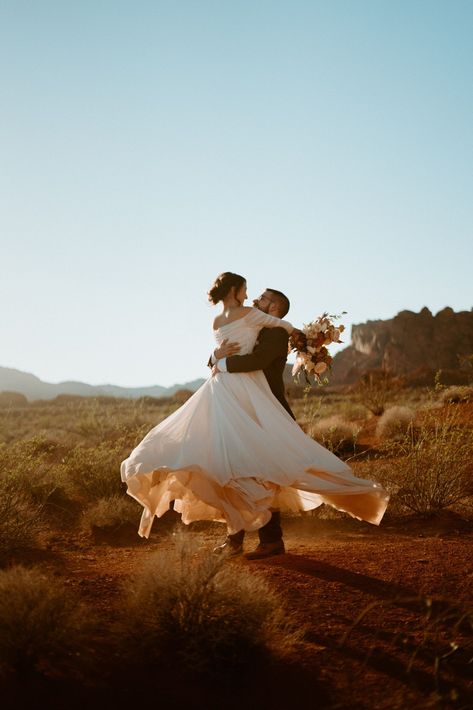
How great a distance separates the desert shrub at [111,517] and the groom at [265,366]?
312 centimetres

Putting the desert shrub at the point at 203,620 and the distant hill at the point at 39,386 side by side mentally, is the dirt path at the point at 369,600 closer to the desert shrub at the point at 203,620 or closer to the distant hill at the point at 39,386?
the desert shrub at the point at 203,620

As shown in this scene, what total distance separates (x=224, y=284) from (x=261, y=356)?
2.33 feet

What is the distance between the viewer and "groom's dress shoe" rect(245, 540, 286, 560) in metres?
5.88

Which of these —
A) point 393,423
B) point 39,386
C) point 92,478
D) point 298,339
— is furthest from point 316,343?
point 39,386

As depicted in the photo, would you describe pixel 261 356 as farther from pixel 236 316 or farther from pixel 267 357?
pixel 236 316

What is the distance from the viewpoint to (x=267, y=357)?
6.06m

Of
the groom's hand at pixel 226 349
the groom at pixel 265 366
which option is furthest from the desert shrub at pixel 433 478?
the groom's hand at pixel 226 349

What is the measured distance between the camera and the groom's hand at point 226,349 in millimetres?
6160

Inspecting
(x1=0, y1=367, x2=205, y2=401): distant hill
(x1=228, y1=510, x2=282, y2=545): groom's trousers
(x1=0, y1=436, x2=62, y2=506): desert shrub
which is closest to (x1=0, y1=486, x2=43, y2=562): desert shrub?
(x1=0, y1=436, x2=62, y2=506): desert shrub

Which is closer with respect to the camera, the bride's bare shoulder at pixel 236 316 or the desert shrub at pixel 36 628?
the desert shrub at pixel 36 628

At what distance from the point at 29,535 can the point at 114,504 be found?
2.30 meters

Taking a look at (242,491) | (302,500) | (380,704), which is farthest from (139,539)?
(380,704)

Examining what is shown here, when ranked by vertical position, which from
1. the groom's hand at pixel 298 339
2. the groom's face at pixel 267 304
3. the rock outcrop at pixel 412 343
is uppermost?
the rock outcrop at pixel 412 343

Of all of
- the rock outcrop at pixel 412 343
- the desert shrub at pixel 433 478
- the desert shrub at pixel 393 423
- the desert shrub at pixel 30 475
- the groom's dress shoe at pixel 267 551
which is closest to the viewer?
the groom's dress shoe at pixel 267 551
